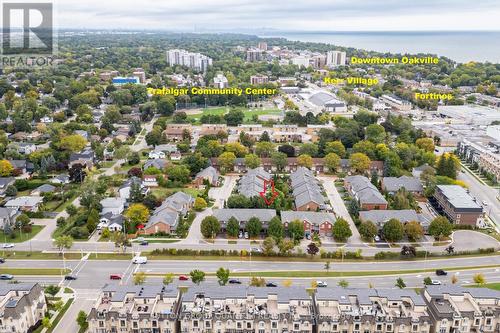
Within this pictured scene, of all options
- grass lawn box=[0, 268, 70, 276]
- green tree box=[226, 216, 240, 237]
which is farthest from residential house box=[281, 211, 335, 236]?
grass lawn box=[0, 268, 70, 276]

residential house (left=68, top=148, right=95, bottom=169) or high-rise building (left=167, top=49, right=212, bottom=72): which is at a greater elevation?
high-rise building (left=167, top=49, right=212, bottom=72)

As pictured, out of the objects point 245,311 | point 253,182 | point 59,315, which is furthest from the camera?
point 253,182

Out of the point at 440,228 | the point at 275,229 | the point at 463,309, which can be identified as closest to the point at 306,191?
the point at 275,229

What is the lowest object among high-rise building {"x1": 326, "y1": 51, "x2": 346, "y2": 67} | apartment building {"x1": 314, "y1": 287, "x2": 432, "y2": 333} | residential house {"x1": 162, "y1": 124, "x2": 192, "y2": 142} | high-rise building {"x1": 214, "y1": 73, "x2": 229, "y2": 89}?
apartment building {"x1": 314, "y1": 287, "x2": 432, "y2": 333}

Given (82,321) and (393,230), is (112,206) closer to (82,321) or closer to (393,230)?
(82,321)

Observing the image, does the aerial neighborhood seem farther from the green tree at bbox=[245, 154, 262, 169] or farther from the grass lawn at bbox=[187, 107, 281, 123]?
the grass lawn at bbox=[187, 107, 281, 123]
